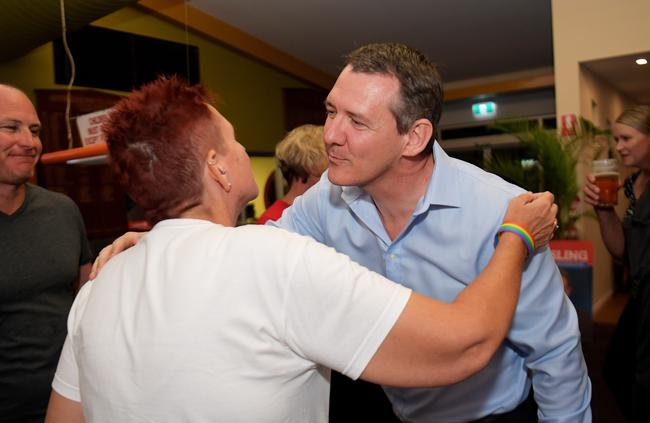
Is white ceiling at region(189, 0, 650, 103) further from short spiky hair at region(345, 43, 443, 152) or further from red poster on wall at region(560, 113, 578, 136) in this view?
short spiky hair at region(345, 43, 443, 152)

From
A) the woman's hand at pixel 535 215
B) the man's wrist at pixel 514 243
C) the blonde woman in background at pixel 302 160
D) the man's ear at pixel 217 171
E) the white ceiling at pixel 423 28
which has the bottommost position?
the man's wrist at pixel 514 243

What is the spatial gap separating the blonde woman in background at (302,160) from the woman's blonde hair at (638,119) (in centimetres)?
162

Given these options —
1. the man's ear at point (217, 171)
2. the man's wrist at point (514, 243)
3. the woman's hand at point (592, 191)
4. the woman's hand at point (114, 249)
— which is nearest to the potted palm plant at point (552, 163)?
the woman's hand at point (592, 191)

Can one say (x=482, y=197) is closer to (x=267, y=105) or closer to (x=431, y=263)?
(x=431, y=263)

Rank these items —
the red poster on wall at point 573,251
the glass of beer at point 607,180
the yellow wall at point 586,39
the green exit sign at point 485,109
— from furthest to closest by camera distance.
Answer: the green exit sign at point 485,109, the yellow wall at point 586,39, the red poster on wall at point 573,251, the glass of beer at point 607,180

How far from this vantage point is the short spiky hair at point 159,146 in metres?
0.99

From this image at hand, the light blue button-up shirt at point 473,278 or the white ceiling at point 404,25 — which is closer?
the light blue button-up shirt at point 473,278

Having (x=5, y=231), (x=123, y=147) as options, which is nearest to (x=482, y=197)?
(x=123, y=147)

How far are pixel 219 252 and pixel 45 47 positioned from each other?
5.64m

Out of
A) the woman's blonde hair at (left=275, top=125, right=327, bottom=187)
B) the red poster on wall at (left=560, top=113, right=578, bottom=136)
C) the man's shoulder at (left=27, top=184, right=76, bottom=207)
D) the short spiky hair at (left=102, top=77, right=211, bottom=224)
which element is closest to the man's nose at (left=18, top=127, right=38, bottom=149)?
the man's shoulder at (left=27, top=184, right=76, bottom=207)

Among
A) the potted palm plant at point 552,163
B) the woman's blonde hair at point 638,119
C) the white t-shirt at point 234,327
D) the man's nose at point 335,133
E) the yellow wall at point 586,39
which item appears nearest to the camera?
the white t-shirt at point 234,327

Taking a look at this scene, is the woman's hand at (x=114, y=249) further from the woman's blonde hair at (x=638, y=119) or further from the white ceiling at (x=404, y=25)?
the white ceiling at (x=404, y=25)

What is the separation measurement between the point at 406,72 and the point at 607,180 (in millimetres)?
1612

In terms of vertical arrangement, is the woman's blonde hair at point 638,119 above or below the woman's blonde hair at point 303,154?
above
